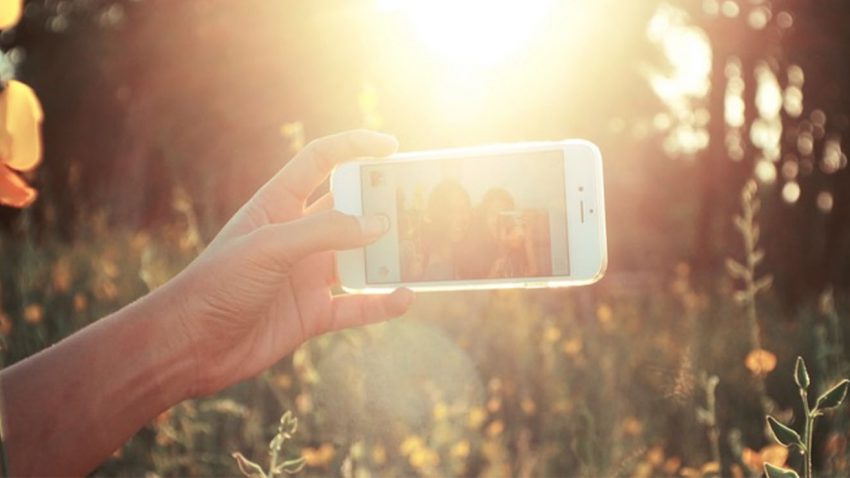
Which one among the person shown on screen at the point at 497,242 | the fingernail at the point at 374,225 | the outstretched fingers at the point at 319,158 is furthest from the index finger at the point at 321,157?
the person shown on screen at the point at 497,242

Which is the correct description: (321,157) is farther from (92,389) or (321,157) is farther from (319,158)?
(92,389)

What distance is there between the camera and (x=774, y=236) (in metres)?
6.59

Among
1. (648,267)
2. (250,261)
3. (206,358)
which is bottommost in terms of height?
(648,267)

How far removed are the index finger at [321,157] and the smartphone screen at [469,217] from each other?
0.15 m

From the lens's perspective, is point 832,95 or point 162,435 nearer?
point 162,435

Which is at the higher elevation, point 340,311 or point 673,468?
point 340,311

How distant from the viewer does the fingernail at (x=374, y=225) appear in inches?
67.0

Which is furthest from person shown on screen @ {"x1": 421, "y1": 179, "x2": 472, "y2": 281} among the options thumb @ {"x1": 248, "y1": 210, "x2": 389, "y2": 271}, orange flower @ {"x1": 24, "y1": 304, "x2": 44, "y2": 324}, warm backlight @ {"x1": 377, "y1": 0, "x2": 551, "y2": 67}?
warm backlight @ {"x1": 377, "y1": 0, "x2": 551, "y2": 67}

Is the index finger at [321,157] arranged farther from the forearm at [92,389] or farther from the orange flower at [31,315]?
the orange flower at [31,315]

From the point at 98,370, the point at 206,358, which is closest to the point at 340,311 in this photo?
the point at 206,358

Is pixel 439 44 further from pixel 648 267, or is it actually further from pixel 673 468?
pixel 673 468

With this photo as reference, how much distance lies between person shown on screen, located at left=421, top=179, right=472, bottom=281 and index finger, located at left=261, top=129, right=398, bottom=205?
0.55 feet

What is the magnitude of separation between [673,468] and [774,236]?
3913mm

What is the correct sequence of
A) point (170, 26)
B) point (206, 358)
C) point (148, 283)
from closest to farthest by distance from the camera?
point (206, 358) < point (148, 283) < point (170, 26)
